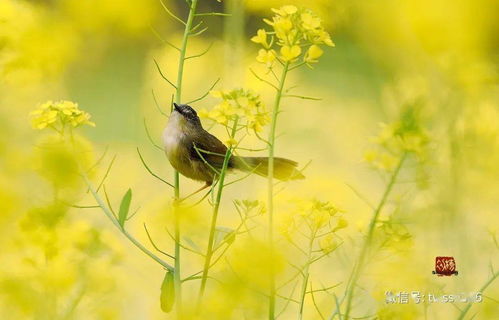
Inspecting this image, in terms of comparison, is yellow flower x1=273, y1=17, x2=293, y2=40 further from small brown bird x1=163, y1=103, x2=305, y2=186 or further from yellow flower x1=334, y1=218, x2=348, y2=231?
small brown bird x1=163, y1=103, x2=305, y2=186

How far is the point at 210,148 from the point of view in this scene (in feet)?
4.70

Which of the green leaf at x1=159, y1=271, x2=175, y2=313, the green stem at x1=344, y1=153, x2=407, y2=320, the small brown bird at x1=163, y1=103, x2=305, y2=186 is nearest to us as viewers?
the green stem at x1=344, y1=153, x2=407, y2=320

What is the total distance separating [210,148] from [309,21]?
1.32ft

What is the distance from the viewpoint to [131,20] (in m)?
2.02

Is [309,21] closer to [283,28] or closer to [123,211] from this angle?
[283,28]

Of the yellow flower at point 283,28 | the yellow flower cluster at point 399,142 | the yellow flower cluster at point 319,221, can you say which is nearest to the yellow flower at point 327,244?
the yellow flower cluster at point 319,221

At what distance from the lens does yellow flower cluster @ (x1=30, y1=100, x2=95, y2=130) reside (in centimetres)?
116

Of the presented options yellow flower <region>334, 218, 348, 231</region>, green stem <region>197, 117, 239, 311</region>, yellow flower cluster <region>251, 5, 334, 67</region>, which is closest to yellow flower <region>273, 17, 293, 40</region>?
yellow flower cluster <region>251, 5, 334, 67</region>

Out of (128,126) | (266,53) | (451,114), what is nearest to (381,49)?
(451,114)

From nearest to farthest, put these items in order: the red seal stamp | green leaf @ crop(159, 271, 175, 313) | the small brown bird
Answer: green leaf @ crop(159, 271, 175, 313), the red seal stamp, the small brown bird

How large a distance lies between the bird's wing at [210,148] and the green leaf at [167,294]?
30 cm

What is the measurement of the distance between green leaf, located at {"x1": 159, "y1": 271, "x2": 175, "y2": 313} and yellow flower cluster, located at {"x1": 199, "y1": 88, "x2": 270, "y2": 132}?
0.65 feet

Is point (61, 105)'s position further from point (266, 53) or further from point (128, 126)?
point (128, 126)

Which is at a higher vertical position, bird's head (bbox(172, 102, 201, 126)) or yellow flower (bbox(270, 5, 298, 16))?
yellow flower (bbox(270, 5, 298, 16))
